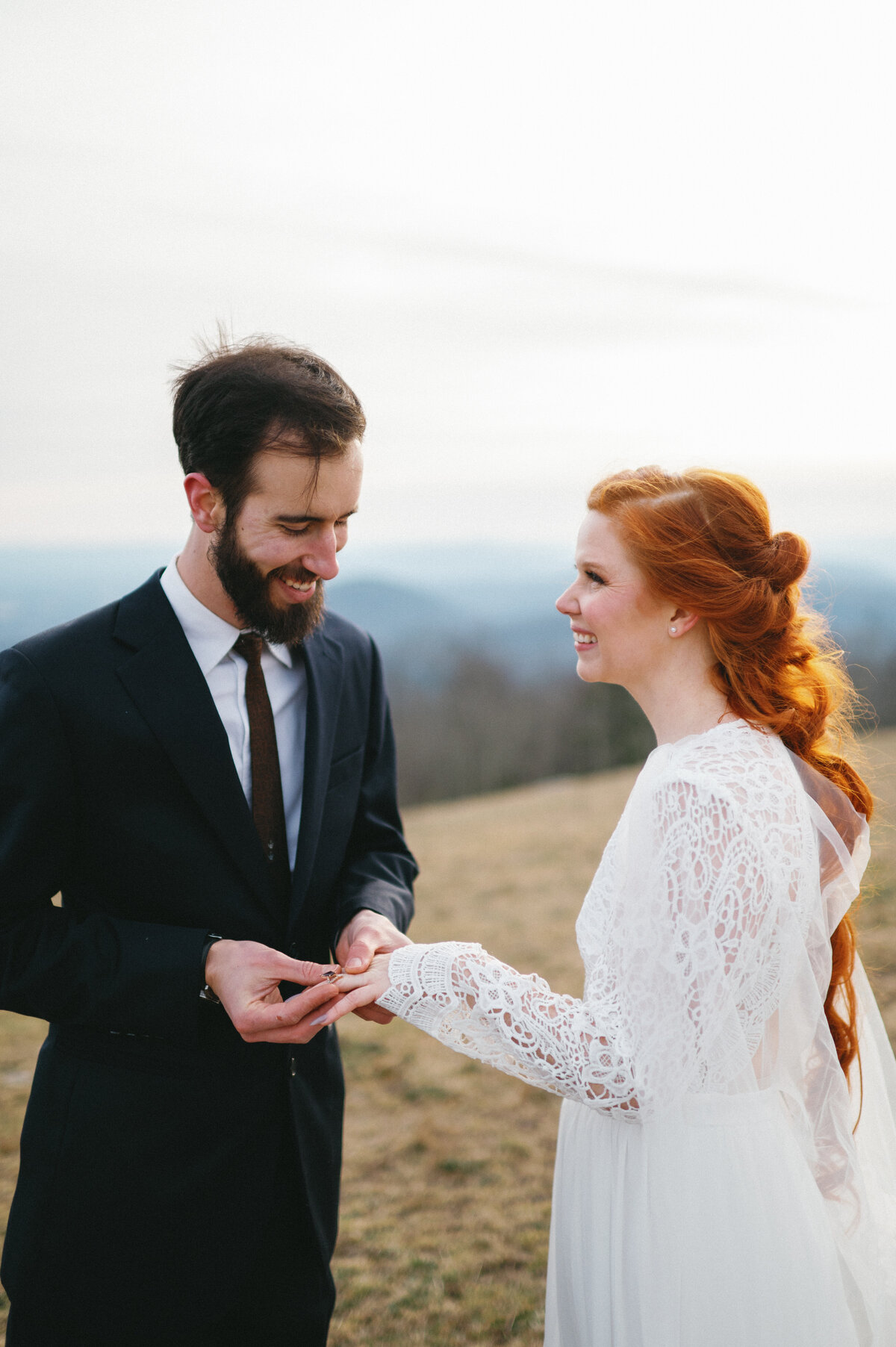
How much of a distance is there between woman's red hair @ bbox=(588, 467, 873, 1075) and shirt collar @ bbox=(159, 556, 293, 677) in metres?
1.10

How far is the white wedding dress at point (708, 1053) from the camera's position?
2072 millimetres

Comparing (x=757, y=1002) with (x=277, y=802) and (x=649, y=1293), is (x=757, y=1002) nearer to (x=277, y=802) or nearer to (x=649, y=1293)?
(x=649, y=1293)

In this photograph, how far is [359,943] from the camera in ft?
8.07

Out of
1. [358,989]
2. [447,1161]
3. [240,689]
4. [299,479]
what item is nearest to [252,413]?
[299,479]

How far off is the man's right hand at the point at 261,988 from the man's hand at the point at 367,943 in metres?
0.12

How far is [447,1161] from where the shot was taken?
5.38 m

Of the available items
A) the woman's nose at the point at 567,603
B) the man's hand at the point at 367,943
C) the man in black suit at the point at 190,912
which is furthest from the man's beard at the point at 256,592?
the man's hand at the point at 367,943

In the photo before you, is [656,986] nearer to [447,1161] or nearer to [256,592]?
[256,592]

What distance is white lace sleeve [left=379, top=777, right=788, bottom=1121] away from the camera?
2.04 metres

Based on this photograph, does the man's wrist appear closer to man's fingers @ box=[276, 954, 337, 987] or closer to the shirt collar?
man's fingers @ box=[276, 954, 337, 987]

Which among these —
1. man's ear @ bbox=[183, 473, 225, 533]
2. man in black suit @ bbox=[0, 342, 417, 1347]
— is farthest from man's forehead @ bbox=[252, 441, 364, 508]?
Answer: man's ear @ bbox=[183, 473, 225, 533]

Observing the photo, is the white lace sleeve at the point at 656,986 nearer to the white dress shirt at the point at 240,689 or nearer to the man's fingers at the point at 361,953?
the man's fingers at the point at 361,953

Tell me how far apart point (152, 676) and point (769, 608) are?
5.30 ft

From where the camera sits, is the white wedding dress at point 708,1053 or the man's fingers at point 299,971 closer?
Result: the white wedding dress at point 708,1053
